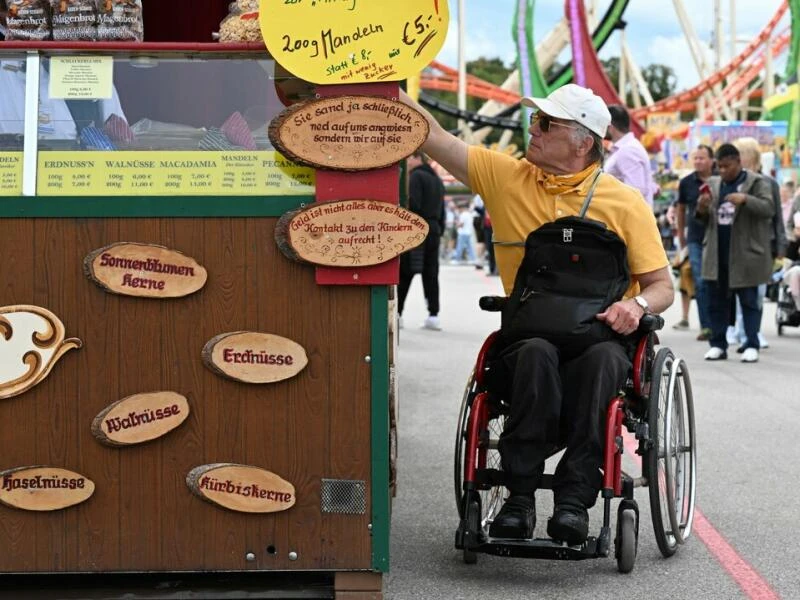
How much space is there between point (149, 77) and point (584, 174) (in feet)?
5.68

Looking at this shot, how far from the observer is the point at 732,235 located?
10844mm

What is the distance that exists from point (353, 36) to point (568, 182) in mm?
1278

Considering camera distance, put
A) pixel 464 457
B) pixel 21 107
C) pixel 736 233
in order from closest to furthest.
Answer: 1. pixel 21 107
2. pixel 464 457
3. pixel 736 233

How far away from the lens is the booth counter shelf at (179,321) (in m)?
3.94

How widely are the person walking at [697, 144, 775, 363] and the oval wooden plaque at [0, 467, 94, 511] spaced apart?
751cm

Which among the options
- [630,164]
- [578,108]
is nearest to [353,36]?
[578,108]

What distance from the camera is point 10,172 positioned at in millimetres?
3930

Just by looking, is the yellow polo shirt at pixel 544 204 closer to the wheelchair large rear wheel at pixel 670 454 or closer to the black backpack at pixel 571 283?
the black backpack at pixel 571 283

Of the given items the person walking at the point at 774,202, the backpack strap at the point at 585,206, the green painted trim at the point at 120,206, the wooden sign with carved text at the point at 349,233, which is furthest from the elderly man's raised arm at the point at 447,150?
the person walking at the point at 774,202

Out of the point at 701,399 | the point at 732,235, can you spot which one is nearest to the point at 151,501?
the point at 701,399

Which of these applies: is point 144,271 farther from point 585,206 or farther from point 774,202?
point 774,202

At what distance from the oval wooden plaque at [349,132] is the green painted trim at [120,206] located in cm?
24

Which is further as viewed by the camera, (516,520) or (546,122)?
(546,122)

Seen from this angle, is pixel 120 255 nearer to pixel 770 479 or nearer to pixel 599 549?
pixel 599 549
